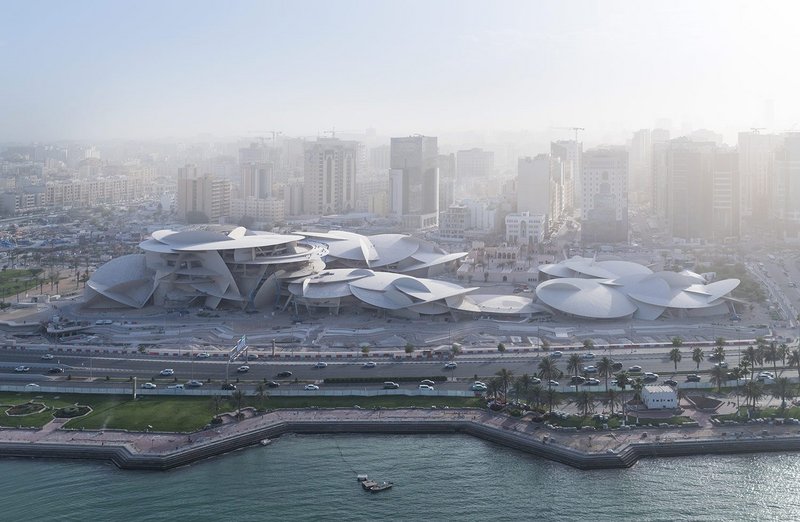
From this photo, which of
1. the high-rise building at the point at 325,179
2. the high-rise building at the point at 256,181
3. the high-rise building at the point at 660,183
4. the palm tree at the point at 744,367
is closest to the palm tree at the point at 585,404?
the palm tree at the point at 744,367

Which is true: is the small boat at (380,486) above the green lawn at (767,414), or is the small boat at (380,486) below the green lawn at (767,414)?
below

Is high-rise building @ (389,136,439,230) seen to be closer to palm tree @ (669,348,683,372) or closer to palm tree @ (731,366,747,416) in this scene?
palm tree @ (669,348,683,372)

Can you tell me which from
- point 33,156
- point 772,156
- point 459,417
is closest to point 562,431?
point 459,417

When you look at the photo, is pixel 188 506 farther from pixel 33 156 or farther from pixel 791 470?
pixel 33 156

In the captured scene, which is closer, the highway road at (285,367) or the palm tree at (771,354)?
the palm tree at (771,354)

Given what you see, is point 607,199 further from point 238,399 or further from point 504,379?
point 238,399

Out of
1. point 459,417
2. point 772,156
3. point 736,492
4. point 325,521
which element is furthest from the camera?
point 772,156

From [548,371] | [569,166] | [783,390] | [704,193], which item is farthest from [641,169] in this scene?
[548,371]

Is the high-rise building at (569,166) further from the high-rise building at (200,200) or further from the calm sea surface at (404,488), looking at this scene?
the calm sea surface at (404,488)
